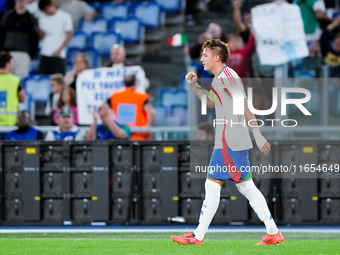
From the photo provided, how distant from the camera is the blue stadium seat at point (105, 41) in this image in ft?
44.1

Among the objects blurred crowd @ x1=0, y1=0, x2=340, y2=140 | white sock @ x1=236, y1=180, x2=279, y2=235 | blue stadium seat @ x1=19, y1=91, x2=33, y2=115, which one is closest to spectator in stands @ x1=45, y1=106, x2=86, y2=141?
blurred crowd @ x1=0, y1=0, x2=340, y2=140

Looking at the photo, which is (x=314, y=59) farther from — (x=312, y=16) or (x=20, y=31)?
(x=20, y=31)

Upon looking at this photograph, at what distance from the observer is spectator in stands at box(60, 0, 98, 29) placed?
13.9m

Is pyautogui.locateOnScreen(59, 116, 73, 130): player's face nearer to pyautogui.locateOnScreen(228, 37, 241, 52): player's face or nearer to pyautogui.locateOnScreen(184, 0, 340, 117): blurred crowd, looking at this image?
pyautogui.locateOnScreen(184, 0, 340, 117): blurred crowd

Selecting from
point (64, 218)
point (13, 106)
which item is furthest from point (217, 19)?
point (64, 218)

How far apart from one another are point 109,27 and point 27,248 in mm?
8807

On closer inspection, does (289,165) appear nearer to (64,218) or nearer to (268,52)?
(268,52)

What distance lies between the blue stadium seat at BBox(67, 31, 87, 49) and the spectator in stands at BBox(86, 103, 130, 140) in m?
4.17

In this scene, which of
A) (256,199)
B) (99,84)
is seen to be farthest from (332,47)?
(256,199)

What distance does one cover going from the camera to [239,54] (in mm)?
11375

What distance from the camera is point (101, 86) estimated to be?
1107 cm

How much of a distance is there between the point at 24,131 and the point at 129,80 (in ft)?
6.08

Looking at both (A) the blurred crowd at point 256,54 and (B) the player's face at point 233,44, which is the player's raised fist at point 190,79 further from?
(B) the player's face at point 233,44

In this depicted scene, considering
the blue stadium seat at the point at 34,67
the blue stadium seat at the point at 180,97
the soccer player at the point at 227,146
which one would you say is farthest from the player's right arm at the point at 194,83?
the blue stadium seat at the point at 34,67
